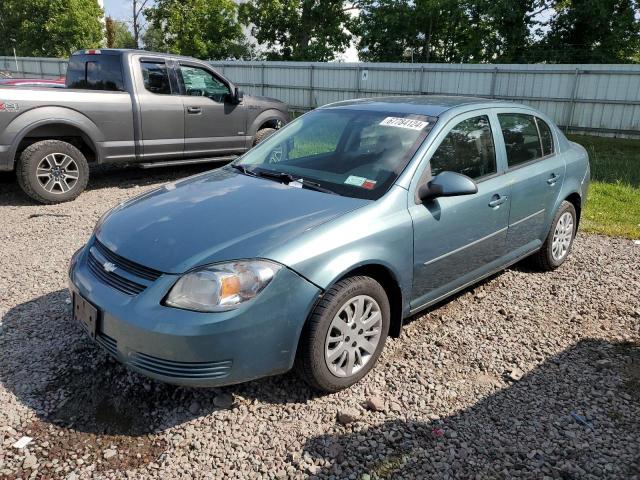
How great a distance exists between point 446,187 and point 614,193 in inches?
238

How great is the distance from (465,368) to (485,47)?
23.8m

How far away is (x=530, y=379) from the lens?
325 cm

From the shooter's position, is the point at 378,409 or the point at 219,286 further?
the point at 378,409

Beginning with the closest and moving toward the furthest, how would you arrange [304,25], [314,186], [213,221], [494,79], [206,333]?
[206,333] < [213,221] < [314,186] < [494,79] < [304,25]

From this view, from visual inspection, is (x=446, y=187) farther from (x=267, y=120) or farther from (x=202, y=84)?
(x=267, y=120)

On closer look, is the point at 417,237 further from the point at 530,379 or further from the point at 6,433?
the point at 6,433

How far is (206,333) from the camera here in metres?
2.46

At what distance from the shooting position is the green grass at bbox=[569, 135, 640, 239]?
644 centimetres

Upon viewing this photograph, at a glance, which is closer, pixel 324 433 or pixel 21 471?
pixel 21 471

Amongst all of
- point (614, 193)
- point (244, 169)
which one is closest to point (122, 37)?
point (614, 193)

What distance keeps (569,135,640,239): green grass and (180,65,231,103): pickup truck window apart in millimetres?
5610

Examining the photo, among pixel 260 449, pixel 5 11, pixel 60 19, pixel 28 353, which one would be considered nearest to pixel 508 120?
pixel 260 449

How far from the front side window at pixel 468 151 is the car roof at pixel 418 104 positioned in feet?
0.54

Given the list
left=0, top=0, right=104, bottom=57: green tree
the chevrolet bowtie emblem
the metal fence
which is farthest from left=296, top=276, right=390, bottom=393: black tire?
left=0, top=0, right=104, bottom=57: green tree
